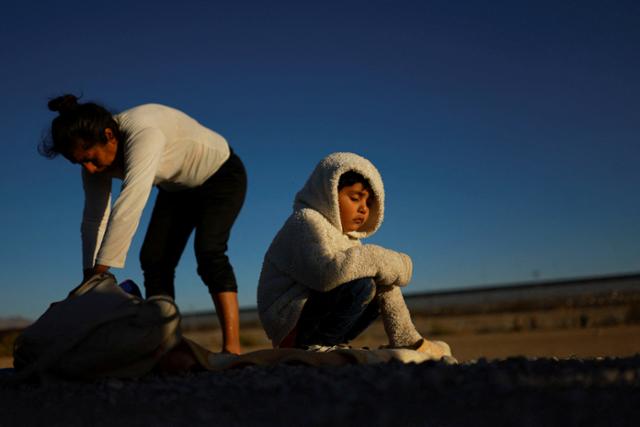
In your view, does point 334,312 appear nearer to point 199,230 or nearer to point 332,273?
point 332,273

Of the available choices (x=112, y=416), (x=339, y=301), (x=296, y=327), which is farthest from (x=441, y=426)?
(x=296, y=327)

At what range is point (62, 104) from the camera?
3023 millimetres

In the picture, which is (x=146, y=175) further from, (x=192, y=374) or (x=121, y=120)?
(x=192, y=374)

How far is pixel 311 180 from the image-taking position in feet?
10.1

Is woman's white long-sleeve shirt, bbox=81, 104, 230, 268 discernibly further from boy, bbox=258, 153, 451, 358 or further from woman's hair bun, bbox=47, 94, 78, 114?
boy, bbox=258, 153, 451, 358

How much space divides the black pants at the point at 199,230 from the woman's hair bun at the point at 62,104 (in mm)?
728

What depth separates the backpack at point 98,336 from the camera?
2.04 metres

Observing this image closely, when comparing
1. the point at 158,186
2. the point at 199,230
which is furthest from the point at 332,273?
the point at 158,186

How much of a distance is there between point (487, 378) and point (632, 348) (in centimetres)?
434

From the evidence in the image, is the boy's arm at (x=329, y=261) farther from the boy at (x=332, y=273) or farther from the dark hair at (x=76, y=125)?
the dark hair at (x=76, y=125)

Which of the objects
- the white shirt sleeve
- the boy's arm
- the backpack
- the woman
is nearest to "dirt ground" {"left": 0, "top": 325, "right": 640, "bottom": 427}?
the backpack

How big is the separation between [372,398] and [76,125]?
211 cm

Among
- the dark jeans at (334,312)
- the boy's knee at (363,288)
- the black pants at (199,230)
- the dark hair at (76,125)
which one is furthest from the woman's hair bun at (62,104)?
the boy's knee at (363,288)

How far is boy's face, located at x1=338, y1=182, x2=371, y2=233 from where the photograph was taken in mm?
3018
